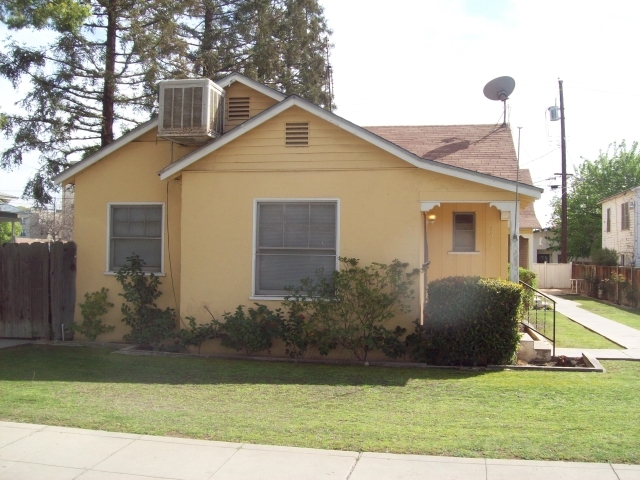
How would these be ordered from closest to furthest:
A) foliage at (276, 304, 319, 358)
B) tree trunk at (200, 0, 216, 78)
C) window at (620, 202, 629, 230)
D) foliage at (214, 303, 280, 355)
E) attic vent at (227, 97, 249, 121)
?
1. foliage at (276, 304, 319, 358)
2. foliage at (214, 303, 280, 355)
3. attic vent at (227, 97, 249, 121)
4. tree trunk at (200, 0, 216, 78)
5. window at (620, 202, 629, 230)

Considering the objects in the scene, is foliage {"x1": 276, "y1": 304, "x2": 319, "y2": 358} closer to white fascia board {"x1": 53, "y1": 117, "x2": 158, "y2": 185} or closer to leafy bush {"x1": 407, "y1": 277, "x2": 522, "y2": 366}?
leafy bush {"x1": 407, "y1": 277, "x2": 522, "y2": 366}

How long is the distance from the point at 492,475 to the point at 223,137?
734 cm

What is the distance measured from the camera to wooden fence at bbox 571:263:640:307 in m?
23.9

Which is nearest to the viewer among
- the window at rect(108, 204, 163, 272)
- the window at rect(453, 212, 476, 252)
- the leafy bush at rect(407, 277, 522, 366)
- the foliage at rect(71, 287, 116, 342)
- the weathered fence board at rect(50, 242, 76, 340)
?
the leafy bush at rect(407, 277, 522, 366)

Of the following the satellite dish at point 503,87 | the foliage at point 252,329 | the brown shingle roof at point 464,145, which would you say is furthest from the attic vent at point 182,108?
the satellite dish at point 503,87

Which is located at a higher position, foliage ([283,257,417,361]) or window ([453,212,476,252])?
window ([453,212,476,252])

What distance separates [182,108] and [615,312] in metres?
15.8

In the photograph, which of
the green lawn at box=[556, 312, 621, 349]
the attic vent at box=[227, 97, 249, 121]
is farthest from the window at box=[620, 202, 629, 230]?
the attic vent at box=[227, 97, 249, 121]

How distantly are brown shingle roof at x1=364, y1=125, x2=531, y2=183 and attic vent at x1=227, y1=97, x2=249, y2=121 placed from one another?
3095mm

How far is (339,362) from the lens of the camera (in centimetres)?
1049

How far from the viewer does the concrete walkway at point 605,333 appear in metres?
11.3

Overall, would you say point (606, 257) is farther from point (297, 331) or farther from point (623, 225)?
point (297, 331)

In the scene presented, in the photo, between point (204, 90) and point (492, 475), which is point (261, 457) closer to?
point (492, 475)

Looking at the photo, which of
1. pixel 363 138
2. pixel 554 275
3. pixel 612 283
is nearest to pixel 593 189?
pixel 554 275
